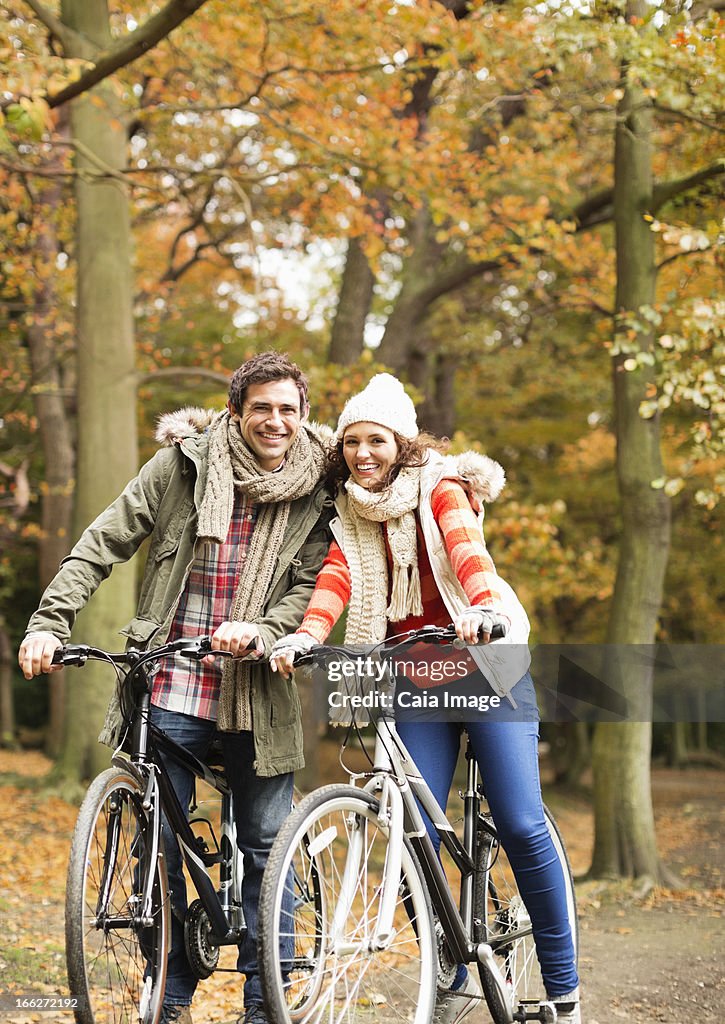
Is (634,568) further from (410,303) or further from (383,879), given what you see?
(383,879)

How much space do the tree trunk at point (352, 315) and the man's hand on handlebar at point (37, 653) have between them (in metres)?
8.86

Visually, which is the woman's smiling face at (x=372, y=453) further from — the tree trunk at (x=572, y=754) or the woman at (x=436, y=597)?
the tree trunk at (x=572, y=754)

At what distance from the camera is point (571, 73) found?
32.5ft

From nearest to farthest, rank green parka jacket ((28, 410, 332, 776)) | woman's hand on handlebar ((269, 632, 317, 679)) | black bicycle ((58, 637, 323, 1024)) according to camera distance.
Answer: black bicycle ((58, 637, 323, 1024))
woman's hand on handlebar ((269, 632, 317, 679))
green parka jacket ((28, 410, 332, 776))

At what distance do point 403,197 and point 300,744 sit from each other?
9.20m

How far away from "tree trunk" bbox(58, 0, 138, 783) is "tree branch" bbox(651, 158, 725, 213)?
14.8 feet

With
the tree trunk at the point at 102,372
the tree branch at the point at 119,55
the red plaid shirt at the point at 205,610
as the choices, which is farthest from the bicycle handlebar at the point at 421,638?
the tree trunk at the point at 102,372

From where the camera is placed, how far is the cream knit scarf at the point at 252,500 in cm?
346

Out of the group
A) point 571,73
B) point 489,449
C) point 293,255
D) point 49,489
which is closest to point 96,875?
point 571,73

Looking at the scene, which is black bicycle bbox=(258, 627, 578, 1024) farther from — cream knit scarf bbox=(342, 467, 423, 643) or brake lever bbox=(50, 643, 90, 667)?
brake lever bbox=(50, 643, 90, 667)

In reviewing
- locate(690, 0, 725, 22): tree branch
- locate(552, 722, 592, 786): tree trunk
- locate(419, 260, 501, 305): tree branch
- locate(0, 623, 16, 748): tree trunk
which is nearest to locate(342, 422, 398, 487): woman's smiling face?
locate(690, 0, 725, 22): tree branch

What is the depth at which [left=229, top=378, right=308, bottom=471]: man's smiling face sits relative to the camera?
3537mm

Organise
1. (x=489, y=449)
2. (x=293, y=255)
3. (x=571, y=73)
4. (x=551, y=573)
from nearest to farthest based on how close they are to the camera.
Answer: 1. (x=571, y=73)
2. (x=551, y=573)
3. (x=293, y=255)
4. (x=489, y=449)

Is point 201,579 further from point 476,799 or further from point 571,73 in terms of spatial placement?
point 571,73
